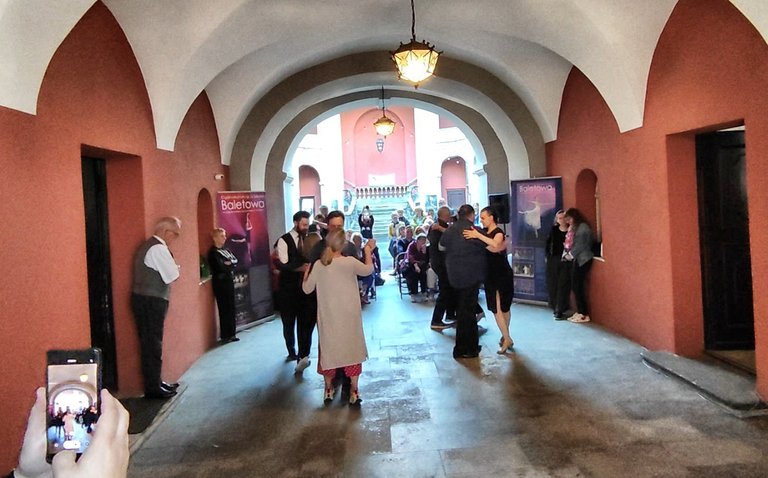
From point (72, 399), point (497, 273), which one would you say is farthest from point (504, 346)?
point (72, 399)

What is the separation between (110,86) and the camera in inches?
183

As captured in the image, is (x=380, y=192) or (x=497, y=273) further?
(x=380, y=192)

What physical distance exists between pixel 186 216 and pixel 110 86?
2.04 meters

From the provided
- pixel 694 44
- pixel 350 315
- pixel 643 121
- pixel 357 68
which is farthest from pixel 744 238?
pixel 357 68

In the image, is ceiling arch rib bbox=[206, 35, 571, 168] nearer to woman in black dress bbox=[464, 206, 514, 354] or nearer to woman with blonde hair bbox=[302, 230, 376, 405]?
woman in black dress bbox=[464, 206, 514, 354]

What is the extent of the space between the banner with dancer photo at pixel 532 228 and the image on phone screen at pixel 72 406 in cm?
811

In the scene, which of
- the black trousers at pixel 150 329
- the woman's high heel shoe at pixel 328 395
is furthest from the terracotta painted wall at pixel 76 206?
the woman's high heel shoe at pixel 328 395

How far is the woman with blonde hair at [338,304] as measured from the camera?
459 centimetres

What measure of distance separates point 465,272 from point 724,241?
8.72ft

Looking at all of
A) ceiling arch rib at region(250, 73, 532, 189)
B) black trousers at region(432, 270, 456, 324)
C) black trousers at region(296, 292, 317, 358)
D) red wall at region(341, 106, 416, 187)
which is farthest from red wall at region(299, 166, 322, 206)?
black trousers at region(296, 292, 317, 358)

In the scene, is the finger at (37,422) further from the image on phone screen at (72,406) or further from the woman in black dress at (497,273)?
the woman in black dress at (497,273)

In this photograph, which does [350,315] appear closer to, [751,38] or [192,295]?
[192,295]

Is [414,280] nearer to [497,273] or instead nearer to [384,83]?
[384,83]

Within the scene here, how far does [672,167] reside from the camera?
550 centimetres
